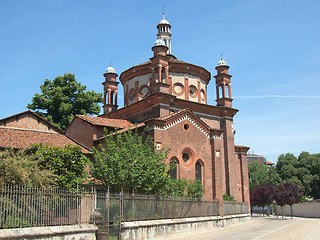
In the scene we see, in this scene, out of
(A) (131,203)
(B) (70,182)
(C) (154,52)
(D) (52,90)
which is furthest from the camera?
(D) (52,90)

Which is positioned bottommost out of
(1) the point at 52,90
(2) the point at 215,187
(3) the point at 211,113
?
(2) the point at 215,187

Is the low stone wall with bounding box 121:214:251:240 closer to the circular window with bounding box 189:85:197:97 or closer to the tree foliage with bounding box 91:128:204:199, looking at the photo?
the tree foliage with bounding box 91:128:204:199

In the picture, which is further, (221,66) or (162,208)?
(221,66)

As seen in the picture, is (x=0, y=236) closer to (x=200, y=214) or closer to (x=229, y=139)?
(x=200, y=214)

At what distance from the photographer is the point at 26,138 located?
21.3m

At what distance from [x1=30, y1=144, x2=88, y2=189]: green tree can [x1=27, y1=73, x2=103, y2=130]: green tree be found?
720 inches

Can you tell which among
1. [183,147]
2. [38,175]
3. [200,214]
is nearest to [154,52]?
[183,147]

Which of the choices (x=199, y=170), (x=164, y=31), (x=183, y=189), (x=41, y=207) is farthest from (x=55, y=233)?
(x=164, y=31)

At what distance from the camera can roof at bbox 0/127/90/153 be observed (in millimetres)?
20208

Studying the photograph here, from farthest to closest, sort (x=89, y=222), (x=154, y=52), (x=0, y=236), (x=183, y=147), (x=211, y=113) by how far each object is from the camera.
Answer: (x=211, y=113) → (x=154, y=52) → (x=183, y=147) → (x=89, y=222) → (x=0, y=236)

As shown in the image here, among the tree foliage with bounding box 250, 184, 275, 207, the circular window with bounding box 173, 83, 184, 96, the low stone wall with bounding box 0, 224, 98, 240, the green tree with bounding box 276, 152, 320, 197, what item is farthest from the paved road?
the green tree with bounding box 276, 152, 320, 197

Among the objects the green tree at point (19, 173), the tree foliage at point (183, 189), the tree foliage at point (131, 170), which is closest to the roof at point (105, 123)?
the tree foliage at point (131, 170)

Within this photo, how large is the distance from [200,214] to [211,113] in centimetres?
1088

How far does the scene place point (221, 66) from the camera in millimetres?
31531
